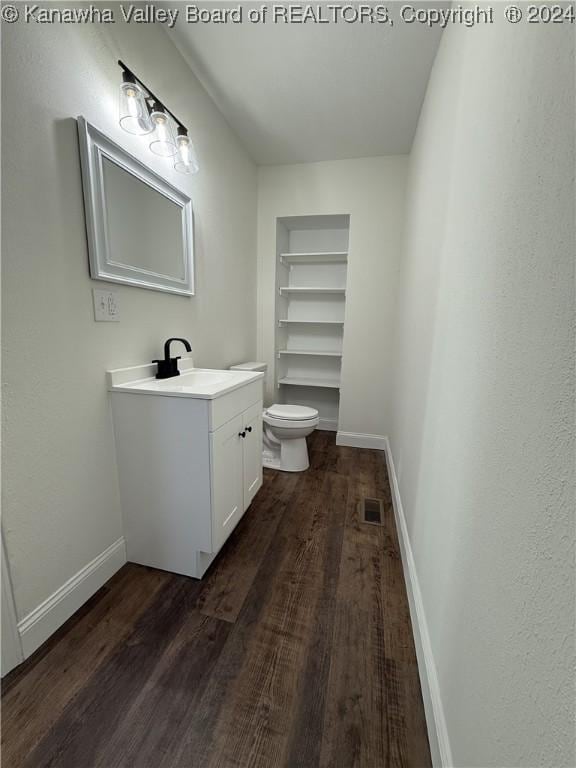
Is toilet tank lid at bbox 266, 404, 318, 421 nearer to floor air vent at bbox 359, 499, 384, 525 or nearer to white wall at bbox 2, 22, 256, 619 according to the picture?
floor air vent at bbox 359, 499, 384, 525

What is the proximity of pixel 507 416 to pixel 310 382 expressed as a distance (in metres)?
2.58

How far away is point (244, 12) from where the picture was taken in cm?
139

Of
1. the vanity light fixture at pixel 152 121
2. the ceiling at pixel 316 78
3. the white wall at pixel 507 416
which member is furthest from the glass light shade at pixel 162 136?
the white wall at pixel 507 416

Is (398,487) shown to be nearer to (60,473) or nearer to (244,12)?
(60,473)

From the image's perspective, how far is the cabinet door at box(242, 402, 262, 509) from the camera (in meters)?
1.66

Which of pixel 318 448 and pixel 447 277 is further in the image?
pixel 318 448

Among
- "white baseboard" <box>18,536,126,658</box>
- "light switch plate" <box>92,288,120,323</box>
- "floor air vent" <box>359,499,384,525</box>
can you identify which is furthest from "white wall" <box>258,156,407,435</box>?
"white baseboard" <box>18,536,126,658</box>

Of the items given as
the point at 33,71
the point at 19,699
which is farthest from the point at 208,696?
the point at 33,71

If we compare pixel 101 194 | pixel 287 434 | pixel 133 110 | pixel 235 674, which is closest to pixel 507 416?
pixel 235 674

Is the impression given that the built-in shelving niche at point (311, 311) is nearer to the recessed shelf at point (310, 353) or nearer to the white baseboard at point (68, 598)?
the recessed shelf at point (310, 353)

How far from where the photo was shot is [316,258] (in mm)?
3037

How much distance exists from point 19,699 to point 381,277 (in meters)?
2.98

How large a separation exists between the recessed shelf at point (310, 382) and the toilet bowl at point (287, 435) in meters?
0.69

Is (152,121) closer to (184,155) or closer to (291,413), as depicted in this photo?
(184,155)
